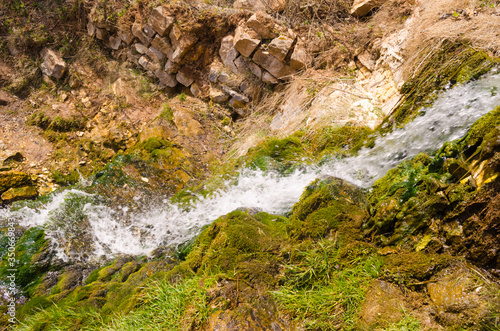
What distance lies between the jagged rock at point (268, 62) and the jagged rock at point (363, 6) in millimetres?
2036

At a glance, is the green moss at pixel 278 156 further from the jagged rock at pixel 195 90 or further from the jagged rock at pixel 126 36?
the jagged rock at pixel 126 36

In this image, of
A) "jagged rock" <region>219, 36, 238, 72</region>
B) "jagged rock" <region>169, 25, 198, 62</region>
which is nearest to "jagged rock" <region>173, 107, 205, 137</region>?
"jagged rock" <region>169, 25, 198, 62</region>

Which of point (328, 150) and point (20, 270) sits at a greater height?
point (328, 150)

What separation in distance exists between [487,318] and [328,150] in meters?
3.25

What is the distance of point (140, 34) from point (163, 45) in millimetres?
781

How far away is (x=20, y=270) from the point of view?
11.1 feet

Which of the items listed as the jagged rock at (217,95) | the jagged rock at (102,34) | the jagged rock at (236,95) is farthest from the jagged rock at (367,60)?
the jagged rock at (102,34)

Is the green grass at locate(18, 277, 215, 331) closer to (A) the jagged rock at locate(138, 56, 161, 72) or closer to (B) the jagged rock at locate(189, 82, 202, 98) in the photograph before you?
(B) the jagged rock at locate(189, 82, 202, 98)

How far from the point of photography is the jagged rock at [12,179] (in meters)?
5.76

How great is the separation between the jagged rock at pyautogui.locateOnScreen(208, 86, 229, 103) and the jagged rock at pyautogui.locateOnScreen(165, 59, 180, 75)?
3.75 ft

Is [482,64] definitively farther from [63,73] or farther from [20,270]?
[63,73]

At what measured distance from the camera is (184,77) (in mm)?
7398

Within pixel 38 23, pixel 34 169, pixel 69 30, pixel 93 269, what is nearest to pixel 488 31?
pixel 93 269

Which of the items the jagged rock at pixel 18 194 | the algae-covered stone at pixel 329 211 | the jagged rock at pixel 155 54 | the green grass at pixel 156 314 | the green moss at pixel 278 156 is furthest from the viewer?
the jagged rock at pixel 155 54
